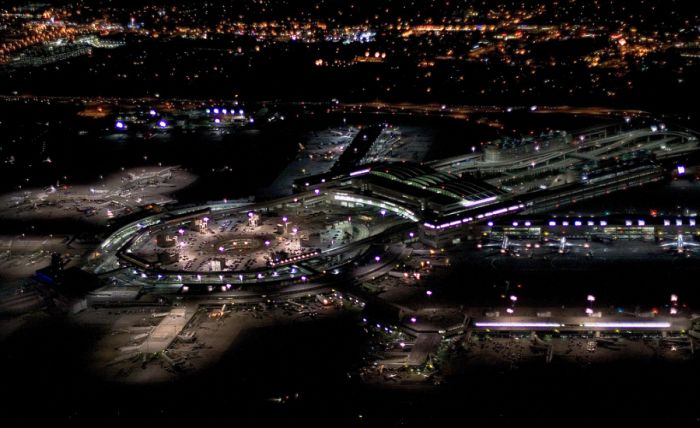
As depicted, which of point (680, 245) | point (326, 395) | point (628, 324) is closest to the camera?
point (326, 395)

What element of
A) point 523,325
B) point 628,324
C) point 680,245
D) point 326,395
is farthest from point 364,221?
point 326,395

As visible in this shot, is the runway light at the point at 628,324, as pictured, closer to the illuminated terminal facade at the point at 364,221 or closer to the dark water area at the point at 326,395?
the dark water area at the point at 326,395

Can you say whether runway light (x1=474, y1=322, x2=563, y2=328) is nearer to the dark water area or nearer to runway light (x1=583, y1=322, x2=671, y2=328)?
runway light (x1=583, y1=322, x2=671, y2=328)

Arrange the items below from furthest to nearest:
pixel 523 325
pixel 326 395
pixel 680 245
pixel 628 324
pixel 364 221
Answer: pixel 364 221
pixel 680 245
pixel 523 325
pixel 628 324
pixel 326 395

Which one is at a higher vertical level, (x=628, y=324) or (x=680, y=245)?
(x=680, y=245)

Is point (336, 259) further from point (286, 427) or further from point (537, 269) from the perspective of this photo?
point (286, 427)

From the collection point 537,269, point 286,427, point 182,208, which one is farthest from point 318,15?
point 286,427

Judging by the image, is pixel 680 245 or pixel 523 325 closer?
pixel 523 325

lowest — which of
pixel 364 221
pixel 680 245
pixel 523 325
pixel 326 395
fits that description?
pixel 326 395

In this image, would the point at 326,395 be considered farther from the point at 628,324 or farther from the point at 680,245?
the point at 680,245

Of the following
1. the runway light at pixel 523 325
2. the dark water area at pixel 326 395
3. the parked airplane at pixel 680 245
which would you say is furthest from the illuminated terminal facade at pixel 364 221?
the runway light at pixel 523 325

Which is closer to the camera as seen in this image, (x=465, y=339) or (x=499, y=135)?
(x=465, y=339)
